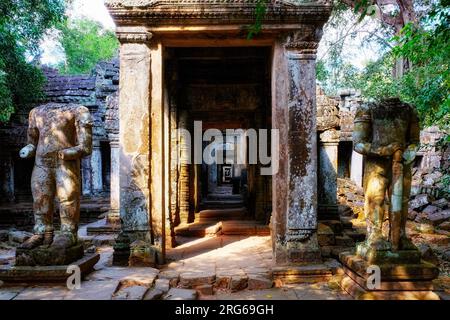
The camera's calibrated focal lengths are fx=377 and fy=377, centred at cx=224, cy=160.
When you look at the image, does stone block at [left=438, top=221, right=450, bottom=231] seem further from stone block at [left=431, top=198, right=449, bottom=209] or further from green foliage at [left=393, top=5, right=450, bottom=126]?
green foliage at [left=393, top=5, right=450, bottom=126]

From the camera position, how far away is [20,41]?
1260cm

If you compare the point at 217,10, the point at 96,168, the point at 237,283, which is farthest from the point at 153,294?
the point at 96,168

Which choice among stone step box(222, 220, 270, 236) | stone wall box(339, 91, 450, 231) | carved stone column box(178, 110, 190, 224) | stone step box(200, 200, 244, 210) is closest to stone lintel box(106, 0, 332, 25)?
carved stone column box(178, 110, 190, 224)

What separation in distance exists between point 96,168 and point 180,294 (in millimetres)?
13541

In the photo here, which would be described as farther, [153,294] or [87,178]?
[87,178]

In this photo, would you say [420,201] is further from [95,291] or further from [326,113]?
[95,291]

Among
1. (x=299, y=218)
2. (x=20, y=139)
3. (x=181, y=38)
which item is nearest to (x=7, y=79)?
(x=20, y=139)

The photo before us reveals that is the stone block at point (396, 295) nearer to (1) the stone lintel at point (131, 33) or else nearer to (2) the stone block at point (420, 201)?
(1) the stone lintel at point (131, 33)

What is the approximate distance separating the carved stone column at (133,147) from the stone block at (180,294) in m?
1.10

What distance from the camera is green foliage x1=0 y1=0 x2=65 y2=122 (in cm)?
1092

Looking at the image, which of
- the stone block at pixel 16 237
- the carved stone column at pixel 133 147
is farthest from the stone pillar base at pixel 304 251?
the stone block at pixel 16 237

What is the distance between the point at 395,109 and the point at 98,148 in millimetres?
14451

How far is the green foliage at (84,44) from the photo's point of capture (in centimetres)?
3284
